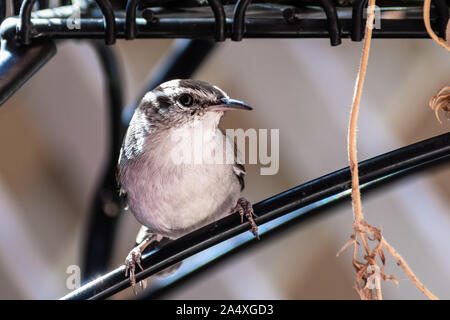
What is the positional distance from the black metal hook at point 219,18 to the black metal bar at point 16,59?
1.10 feet

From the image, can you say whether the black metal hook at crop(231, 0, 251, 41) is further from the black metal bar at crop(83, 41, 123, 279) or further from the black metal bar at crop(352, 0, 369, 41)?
the black metal bar at crop(83, 41, 123, 279)

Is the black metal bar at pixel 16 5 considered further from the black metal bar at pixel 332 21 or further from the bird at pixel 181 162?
the black metal bar at pixel 332 21

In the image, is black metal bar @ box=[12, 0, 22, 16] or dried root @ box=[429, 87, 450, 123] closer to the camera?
dried root @ box=[429, 87, 450, 123]

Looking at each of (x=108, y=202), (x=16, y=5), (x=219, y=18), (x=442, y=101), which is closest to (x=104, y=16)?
(x=219, y=18)

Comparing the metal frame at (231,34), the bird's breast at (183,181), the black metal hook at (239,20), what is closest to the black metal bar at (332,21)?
the metal frame at (231,34)

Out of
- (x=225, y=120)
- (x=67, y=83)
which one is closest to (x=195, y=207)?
(x=225, y=120)

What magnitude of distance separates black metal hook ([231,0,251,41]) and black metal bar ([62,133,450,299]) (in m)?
0.24

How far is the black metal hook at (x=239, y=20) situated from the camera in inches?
37.6

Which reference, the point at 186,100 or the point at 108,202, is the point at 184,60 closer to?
the point at 186,100

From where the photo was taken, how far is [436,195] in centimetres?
296

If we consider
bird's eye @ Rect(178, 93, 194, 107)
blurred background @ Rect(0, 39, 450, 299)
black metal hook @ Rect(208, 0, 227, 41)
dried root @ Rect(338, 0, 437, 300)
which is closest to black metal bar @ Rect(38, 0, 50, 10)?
bird's eye @ Rect(178, 93, 194, 107)

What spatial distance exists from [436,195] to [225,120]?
0.97 metres

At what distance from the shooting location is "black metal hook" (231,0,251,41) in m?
0.95
